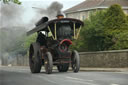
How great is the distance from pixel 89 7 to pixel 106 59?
118ft

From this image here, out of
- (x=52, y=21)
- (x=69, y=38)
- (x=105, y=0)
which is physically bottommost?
(x=69, y=38)

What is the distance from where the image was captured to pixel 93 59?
27.2 metres

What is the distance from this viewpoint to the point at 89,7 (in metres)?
59.4

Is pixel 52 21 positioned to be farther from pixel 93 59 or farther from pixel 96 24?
pixel 96 24

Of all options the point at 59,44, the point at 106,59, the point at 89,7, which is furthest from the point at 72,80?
the point at 89,7

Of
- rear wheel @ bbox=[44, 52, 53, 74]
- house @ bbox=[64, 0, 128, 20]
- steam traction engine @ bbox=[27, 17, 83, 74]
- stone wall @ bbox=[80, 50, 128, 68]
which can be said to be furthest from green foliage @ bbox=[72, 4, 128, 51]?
house @ bbox=[64, 0, 128, 20]

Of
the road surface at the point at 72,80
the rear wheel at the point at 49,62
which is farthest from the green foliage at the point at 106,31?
the road surface at the point at 72,80

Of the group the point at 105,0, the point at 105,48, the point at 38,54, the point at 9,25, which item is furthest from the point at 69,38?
the point at 105,0

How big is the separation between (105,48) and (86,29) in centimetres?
355

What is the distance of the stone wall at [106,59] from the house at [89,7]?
29922 mm

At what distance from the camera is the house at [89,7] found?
57.8 metres

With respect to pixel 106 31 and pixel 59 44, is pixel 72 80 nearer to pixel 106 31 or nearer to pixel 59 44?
pixel 59 44

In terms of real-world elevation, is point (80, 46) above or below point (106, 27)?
below

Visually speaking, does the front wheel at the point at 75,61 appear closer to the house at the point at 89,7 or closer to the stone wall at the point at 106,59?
the stone wall at the point at 106,59
